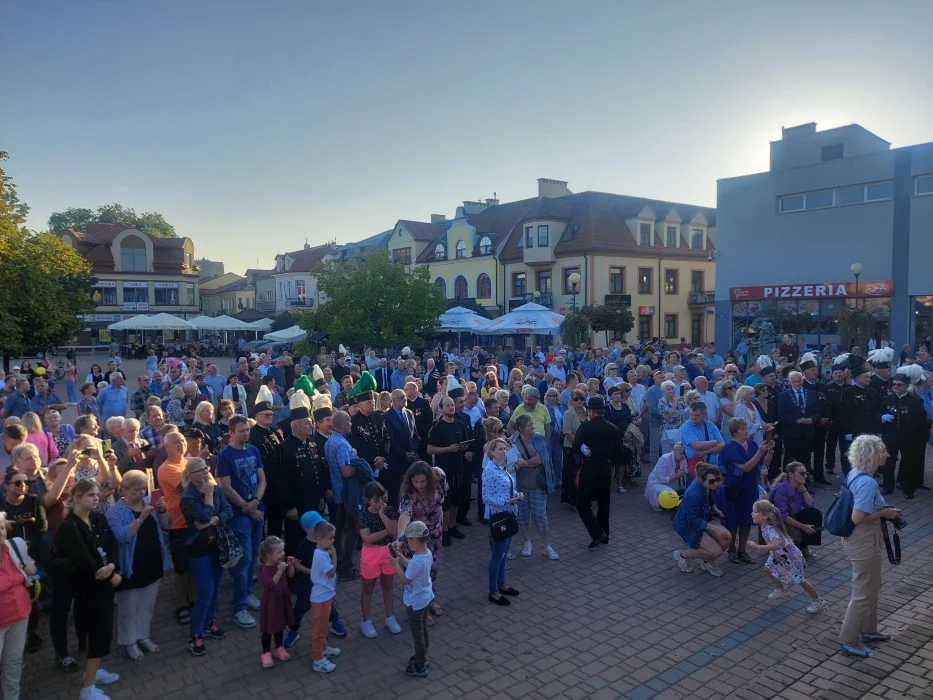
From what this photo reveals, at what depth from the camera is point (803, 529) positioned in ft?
22.9

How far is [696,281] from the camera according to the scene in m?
42.9

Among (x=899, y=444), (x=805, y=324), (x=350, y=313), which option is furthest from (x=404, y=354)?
(x=805, y=324)

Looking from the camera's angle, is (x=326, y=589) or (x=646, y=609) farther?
(x=646, y=609)

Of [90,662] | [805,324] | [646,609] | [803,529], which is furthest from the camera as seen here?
[805,324]

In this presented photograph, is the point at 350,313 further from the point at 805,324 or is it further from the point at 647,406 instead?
the point at 805,324

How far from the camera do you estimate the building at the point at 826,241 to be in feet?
76.9

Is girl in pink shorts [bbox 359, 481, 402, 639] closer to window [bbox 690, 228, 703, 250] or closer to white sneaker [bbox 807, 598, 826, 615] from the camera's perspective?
white sneaker [bbox 807, 598, 826, 615]

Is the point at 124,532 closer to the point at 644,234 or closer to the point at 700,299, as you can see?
the point at 644,234

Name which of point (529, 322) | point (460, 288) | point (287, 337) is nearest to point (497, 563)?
point (529, 322)

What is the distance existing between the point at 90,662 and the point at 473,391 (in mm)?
5724

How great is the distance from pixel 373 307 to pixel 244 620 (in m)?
17.8

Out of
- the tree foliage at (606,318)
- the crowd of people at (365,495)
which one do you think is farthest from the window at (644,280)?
the crowd of people at (365,495)

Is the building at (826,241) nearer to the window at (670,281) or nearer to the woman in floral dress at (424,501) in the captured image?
the window at (670,281)

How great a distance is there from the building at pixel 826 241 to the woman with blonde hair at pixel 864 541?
20771 mm
